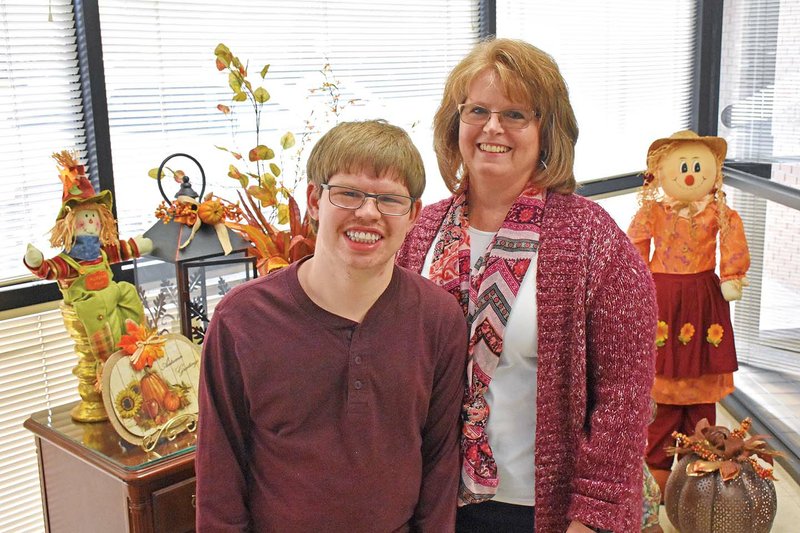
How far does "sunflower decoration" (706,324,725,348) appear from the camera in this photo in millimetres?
3113

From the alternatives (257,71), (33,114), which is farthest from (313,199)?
Answer: (257,71)

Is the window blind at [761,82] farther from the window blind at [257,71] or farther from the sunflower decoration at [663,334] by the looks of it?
the window blind at [257,71]

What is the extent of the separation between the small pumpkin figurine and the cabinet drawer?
63.1 inches

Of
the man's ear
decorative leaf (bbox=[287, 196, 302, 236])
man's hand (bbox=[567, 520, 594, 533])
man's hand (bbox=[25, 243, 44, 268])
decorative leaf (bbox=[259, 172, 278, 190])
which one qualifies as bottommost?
man's hand (bbox=[567, 520, 594, 533])

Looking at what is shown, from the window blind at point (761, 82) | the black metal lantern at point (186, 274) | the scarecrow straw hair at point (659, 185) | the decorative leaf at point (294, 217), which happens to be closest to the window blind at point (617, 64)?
the window blind at point (761, 82)

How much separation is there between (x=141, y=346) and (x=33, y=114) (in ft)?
2.83

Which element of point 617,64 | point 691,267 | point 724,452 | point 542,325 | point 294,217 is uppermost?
point 617,64

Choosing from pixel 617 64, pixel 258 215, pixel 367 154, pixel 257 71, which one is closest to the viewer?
pixel 367 154

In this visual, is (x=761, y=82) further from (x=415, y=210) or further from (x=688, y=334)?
(x=415, y=210)

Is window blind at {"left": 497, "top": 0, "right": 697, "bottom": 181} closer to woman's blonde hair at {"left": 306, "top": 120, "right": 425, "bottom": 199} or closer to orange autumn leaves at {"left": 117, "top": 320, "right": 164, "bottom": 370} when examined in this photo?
orange autumn leaves at {"left": 117, "top": 320, "right": 164, "bottom": 370}

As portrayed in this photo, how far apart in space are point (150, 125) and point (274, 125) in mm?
467

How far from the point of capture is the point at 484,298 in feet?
4.99

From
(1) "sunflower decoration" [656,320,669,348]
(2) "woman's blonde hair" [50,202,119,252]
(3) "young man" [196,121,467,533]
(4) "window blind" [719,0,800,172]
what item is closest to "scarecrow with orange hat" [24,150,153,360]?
(2) "woman's blonde hair" [50,202,119,252]

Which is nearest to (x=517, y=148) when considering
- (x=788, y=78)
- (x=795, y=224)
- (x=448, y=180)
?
(x=448, y=180)
